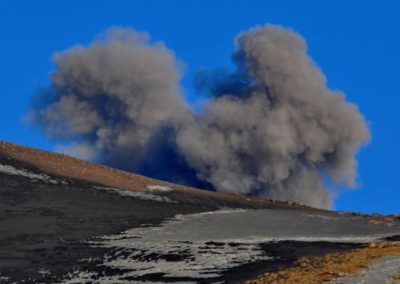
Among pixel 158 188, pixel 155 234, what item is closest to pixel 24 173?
pixel 158 188

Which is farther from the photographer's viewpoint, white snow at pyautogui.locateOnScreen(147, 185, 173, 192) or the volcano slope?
white snow at pyautogui.locateOnScreen(147, 185, 173, 192)

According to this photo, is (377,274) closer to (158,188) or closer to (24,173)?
(24,173)

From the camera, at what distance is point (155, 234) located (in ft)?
107

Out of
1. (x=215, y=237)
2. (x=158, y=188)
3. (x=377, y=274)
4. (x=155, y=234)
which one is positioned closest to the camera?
(x=377, y=274)

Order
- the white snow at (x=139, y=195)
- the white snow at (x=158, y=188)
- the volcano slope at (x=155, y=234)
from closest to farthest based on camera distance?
the volcano slope at (x=155, y=234) < the white snow at (x=139, y=195) < the white snow at (x=158, y=188)

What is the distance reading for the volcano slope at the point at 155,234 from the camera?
76.8ft

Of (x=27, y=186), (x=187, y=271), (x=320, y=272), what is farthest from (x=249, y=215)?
(x=320, y=272)

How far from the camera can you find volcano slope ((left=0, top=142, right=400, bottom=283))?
23.4 m

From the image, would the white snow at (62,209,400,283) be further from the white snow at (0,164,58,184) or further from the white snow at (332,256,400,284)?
the white snow at (0,164,58,184)

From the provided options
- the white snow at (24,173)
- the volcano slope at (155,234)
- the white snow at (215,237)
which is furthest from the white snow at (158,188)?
the white snow at (24,173)

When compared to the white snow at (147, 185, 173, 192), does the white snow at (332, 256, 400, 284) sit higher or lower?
lower

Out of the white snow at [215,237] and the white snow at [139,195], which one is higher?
the white snow at [139,195]

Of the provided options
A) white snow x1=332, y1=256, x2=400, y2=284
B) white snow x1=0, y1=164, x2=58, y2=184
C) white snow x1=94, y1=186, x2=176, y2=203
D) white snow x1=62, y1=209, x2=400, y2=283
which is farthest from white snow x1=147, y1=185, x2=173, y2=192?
white snow x1=332, y1=256, x2=400, y2=284

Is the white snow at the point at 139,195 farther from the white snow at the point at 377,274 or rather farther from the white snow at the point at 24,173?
the white snow at the point at 377,274
